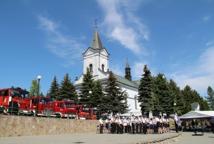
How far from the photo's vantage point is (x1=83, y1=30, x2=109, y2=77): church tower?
72350mm

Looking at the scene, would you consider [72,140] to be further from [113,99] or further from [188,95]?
[188,95]

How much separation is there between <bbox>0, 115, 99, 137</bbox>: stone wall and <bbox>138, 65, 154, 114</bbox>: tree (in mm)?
22429

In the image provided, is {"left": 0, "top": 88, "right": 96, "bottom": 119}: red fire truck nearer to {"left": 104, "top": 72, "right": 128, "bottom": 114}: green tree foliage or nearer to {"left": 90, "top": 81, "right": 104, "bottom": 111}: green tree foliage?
{"left": 90, "top": 81, "right": 104, "bottom": 111}: green tree foliage

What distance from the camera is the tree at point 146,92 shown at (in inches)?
1981

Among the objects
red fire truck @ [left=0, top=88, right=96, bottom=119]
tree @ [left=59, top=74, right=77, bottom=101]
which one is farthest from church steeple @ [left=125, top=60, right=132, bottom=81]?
red fire truck @ [left=0, top=88, right=96, bottom=119]

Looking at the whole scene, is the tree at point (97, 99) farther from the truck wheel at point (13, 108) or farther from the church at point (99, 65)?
the truck wheel at point (13, 108)

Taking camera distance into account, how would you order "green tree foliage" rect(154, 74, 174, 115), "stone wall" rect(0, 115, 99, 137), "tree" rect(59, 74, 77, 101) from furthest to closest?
"green tree foliage" rect(154, 74, 174, 115) → "tree" rect(59, 74, 77, 101) → "stone wall" rect(0, 115, 99, 137)

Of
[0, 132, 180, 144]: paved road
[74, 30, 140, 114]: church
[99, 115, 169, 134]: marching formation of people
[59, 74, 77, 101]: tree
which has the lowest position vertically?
[0, 132, 180, 144]: paved road

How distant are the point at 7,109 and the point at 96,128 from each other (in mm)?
9807

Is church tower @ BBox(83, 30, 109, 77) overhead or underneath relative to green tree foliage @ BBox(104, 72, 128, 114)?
overhead

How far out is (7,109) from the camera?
23469mm

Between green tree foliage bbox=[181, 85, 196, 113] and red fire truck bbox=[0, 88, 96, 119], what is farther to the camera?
green tree foliage bbox=[181, 85, 196, 113]

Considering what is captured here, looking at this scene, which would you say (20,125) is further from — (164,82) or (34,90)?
(34,90)

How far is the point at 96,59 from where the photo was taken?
72625 mm
